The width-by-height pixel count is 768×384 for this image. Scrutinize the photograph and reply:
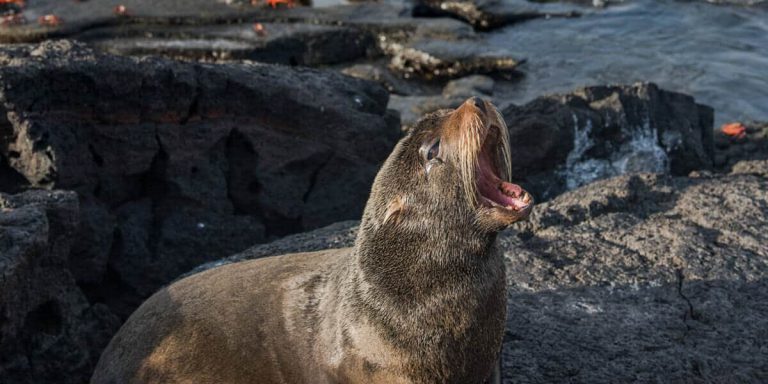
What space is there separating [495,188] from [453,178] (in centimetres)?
22

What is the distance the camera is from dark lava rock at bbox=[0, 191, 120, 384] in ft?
18.9

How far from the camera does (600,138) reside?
9.10m

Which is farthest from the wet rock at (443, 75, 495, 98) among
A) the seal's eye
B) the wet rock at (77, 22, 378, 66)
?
the seal's eye

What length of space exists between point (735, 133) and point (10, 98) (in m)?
6.97

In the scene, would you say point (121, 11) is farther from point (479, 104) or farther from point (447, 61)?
point (479, 104)

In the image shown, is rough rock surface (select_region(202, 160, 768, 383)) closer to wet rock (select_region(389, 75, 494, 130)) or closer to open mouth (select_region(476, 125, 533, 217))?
open mouth (select_region(476, 125, 533, 217))

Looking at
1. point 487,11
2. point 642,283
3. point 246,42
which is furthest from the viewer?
point 487,11

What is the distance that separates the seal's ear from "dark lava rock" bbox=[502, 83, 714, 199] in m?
4.29

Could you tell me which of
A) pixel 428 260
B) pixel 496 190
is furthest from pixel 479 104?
pixel 428 260

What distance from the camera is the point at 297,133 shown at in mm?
8133

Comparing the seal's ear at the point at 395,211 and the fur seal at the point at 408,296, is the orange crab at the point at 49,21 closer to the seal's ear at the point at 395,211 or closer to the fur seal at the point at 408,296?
the fur seal at the point at 408,296

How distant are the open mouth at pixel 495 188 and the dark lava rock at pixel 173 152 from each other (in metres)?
3.53

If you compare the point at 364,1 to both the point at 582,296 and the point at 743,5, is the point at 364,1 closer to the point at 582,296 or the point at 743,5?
the point at 743,5

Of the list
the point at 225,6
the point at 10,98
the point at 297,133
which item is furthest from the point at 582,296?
the point at 225,6
